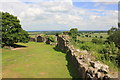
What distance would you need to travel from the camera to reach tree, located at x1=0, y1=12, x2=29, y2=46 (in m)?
33.8

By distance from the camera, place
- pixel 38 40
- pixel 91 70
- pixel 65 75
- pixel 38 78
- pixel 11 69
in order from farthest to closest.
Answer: pixel 38 40 < pixel 11 69 < pixel 65 75 < pixel 38 78 < pixel 91 70

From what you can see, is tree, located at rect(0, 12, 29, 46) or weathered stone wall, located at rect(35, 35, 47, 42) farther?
weathered stone wall, located at rect(35, 35, 47, 42)

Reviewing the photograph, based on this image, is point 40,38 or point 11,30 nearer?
point 11,30

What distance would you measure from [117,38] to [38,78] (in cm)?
3030

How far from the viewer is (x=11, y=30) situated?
35031mm

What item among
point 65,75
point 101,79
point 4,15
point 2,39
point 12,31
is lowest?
point 65,75

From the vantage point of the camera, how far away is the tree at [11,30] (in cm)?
3381

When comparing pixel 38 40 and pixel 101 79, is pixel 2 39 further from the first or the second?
pixel 101 79

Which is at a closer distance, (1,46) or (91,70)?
(91,70)

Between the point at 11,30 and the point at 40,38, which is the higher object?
the point at 11,30

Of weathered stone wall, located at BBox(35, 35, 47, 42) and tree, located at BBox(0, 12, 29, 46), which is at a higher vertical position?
tree, located at BBox(0, 12, 29, 46)

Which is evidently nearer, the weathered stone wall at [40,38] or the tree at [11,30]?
the tree at [11,30]

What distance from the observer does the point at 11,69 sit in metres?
16.0

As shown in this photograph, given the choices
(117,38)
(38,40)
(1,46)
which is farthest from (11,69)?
(38,40)
